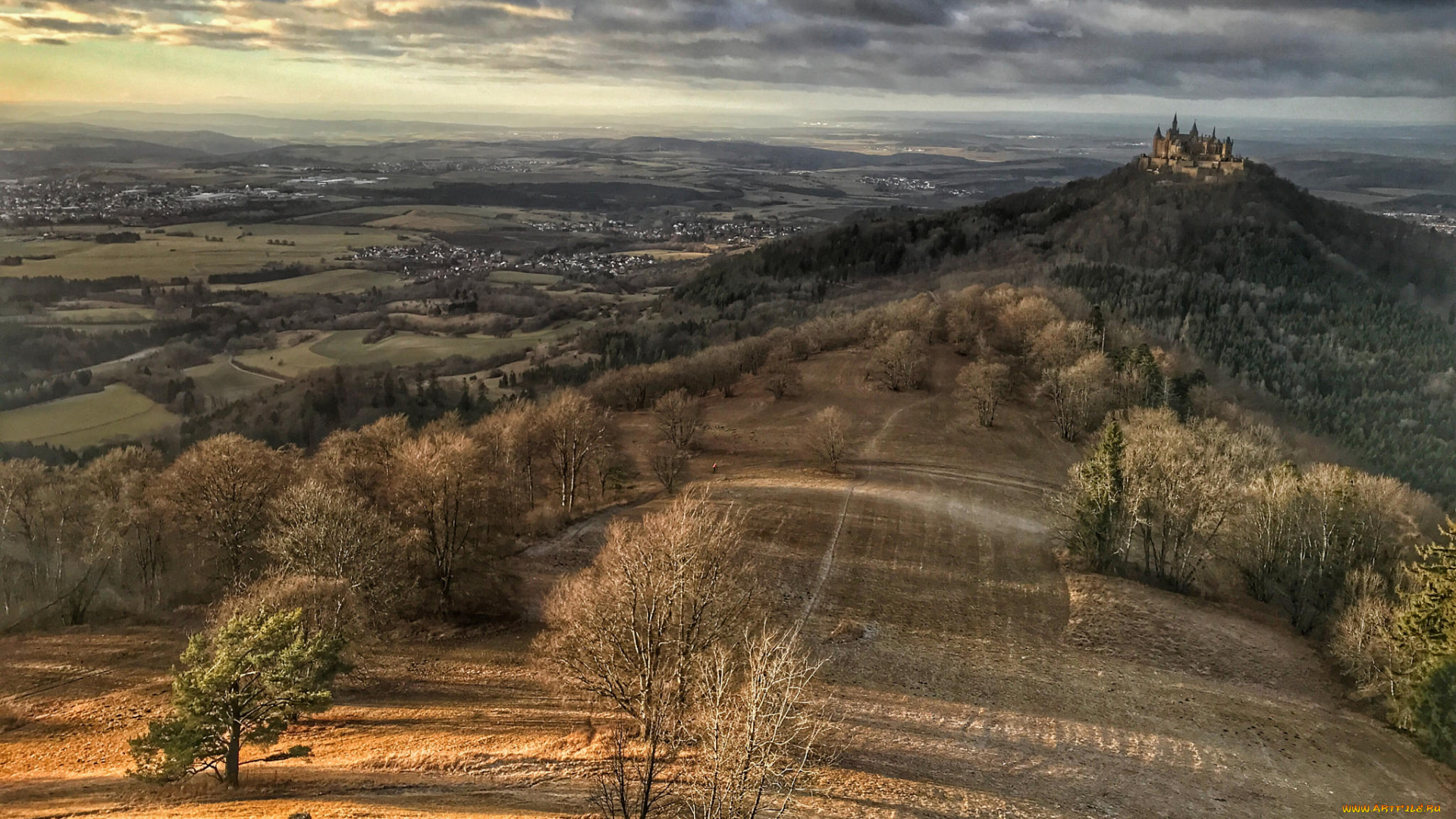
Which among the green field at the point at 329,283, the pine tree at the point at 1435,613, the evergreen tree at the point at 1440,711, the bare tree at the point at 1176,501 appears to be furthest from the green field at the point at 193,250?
the evergreen tree at the point at 1440,711

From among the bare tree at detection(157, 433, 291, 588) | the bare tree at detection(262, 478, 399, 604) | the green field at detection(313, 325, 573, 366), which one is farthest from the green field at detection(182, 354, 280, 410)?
A: the bare tree at detection(262, 478, 399, 604)

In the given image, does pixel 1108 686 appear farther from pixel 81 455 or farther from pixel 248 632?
pixel 81 455

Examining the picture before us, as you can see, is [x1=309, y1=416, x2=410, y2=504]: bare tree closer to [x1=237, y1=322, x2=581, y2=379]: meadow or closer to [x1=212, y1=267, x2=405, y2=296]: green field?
[x1=237, y1=322, x2=581, y2=379]: meadow

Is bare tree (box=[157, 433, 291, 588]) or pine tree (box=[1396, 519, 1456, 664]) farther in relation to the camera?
bare tree (box=[157, 433, 291, 588])

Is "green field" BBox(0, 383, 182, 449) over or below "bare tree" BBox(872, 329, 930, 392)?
below

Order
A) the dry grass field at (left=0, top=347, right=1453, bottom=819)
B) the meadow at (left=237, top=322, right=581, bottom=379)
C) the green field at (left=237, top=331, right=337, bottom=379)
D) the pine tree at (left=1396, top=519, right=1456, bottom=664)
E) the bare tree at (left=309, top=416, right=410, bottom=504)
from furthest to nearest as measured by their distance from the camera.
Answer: the meadow at (left=237, top=322, right=581, bottom=379), the green field at (left=237, top=331, right=337, bottom=379), the bare tree at (left=309, top=416, right=410, bottom=504), the pine tree at (left=1396, top=519, right=1456, bottom=664), the dry grass field at (left=0, top=347, right=1453, bottom=819)

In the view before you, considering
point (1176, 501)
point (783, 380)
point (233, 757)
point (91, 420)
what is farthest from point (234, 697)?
point (783, 380)

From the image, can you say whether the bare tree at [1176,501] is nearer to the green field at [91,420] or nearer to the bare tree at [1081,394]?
the bare tree at [1081,394]
